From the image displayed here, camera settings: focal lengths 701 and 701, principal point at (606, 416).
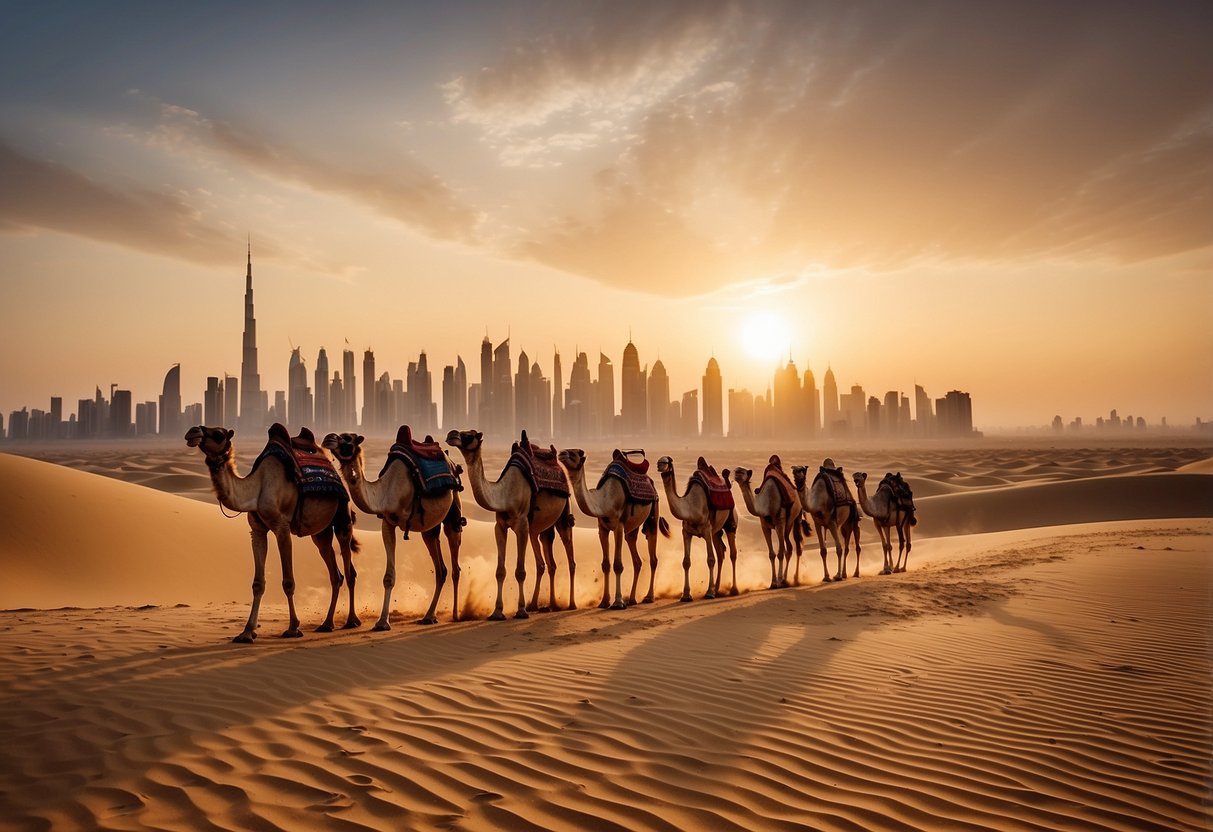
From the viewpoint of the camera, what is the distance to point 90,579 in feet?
41.0

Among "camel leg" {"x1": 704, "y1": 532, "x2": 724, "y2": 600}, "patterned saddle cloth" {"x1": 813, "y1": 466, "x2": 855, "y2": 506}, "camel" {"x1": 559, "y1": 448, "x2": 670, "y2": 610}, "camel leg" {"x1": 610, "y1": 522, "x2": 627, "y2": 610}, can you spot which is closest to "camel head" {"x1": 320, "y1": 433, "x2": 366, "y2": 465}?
"camel" {"x1": 559, "y1": 448, "x2": 670, "y2": 610}

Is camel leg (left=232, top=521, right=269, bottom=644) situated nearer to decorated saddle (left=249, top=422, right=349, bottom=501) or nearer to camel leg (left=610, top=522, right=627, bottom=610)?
decorated saddle (left=249, top=422, right=349, bottom=501)

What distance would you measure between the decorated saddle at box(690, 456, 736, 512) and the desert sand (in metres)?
1.97

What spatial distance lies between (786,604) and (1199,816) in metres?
7.18

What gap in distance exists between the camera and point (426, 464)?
9680 mm

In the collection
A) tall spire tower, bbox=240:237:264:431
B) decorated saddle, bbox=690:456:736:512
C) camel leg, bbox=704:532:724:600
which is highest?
tall spire tower, bbox=240:237:264:431

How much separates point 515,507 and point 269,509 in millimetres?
3351

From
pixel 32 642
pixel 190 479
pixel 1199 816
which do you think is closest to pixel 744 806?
pixel 1199 816

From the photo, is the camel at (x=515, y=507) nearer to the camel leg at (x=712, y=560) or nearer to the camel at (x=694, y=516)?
the camel at (x=694, y=516)

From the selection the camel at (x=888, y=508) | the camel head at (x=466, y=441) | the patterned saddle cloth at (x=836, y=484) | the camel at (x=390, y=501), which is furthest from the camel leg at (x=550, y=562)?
the camel at (x=888, y=508)

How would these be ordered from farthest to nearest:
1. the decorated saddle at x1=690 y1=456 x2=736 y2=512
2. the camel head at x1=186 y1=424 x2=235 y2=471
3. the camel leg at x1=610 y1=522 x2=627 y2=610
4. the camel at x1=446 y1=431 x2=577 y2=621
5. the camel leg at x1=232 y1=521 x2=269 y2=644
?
1. the decorated saddle at x1=690 y1=456 x2=736 y2=512
2. the camel leg at x1=610 y1=522 x2=627 y2=610
3. the camel at x1=446 y1=431 x2=577 y2=621
4. the camel leg at x1=232 y1=521 x2=269 y2=644
5. the camel head at x1=186 y1=424 x2=235 y2=471

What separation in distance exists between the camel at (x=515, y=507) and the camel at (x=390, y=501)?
517 mm

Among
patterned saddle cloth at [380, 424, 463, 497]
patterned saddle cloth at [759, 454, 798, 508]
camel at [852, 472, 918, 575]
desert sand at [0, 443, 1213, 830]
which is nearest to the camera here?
desert sand at [0, 443, 1213, 830]

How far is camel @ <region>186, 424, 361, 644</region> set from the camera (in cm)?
786
